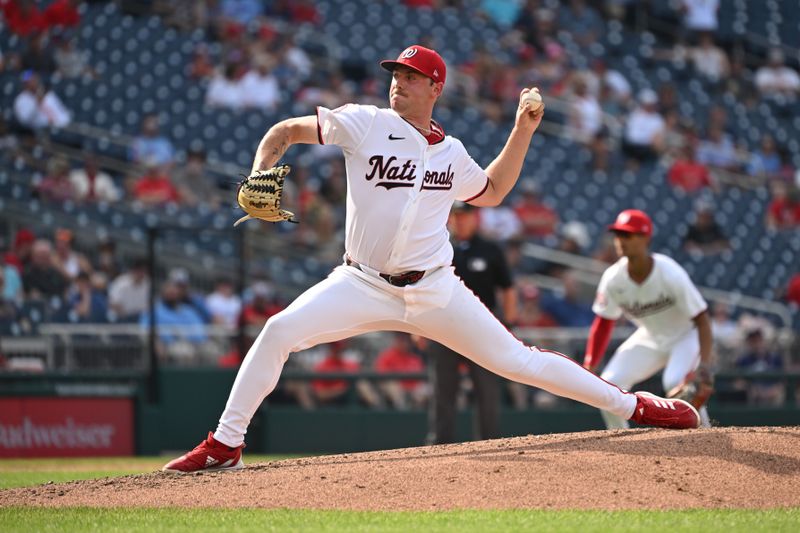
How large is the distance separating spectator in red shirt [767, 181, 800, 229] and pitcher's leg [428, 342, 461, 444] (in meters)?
9.64

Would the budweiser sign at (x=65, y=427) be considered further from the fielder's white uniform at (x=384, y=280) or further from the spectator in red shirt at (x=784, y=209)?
the spectator in red shirt at (x=784, y=209)

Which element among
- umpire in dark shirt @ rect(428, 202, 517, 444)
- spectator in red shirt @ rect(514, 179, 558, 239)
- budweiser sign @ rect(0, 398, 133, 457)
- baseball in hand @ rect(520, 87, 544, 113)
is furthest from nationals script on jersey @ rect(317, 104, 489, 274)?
spectator in red shirt @ rect(514, 179, 558, 239)

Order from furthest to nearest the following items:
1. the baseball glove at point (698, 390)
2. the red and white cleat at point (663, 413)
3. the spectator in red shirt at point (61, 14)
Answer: the spectator in red shirt at point (61, 14) → the baseball glove at point (698, 390) → the red and white cleat at point (663, 413)

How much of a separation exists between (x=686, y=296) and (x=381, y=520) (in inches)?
153

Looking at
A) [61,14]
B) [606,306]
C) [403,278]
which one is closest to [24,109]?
[61,14]

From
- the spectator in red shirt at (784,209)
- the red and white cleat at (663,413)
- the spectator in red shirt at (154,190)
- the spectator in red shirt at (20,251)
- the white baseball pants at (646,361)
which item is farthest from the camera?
the spectator in red shirt at (784,209)

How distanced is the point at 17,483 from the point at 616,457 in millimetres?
3746

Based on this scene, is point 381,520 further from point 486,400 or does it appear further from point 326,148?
point 326,148

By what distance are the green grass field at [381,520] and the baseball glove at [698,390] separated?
235 centimetres

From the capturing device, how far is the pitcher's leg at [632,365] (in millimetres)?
8648

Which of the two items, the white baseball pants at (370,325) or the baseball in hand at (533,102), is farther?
the baseball in hand at (533,102)

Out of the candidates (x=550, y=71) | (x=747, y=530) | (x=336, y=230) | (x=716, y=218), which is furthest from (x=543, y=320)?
(x=747, y=530)

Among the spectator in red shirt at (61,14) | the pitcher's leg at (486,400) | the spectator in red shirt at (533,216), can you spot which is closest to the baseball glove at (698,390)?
the pitcher's leg at (486,400)

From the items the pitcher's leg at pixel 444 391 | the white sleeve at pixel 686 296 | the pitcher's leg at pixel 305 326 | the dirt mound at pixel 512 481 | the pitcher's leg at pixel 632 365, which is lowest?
the pitcher's leg at pixel 444 391
